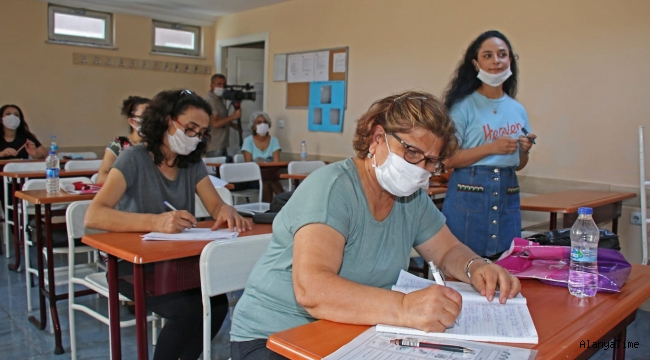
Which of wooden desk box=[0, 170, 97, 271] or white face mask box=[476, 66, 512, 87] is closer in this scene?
white face mask box=[476, 66, 512, 87]

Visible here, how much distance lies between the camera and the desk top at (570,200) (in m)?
3.04

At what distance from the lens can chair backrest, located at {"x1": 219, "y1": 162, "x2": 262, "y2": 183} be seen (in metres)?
4.59

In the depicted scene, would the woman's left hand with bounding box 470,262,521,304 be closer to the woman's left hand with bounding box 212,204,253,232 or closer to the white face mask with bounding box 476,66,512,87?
the woman's left hand with bounding box 212,204,253,232

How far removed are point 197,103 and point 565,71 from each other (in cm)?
300

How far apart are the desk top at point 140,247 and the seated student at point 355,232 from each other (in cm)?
45

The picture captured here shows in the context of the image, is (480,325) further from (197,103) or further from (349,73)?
(349,73)

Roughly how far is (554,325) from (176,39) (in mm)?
7310

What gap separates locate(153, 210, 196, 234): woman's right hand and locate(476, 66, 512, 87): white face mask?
1.35m

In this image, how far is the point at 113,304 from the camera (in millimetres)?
1899

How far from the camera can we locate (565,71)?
13.5 ft

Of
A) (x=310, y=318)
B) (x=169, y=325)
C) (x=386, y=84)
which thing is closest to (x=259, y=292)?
(x=310, y=318)

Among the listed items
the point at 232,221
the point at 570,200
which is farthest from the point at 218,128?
the point at 232,221

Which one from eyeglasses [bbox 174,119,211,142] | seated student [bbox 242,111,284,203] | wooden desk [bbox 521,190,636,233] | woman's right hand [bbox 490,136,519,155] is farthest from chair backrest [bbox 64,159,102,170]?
woman's right hand [bbox 490,136,519,155]

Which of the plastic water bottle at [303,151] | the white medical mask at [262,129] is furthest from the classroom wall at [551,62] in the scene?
the white medical mask at [262,129]
